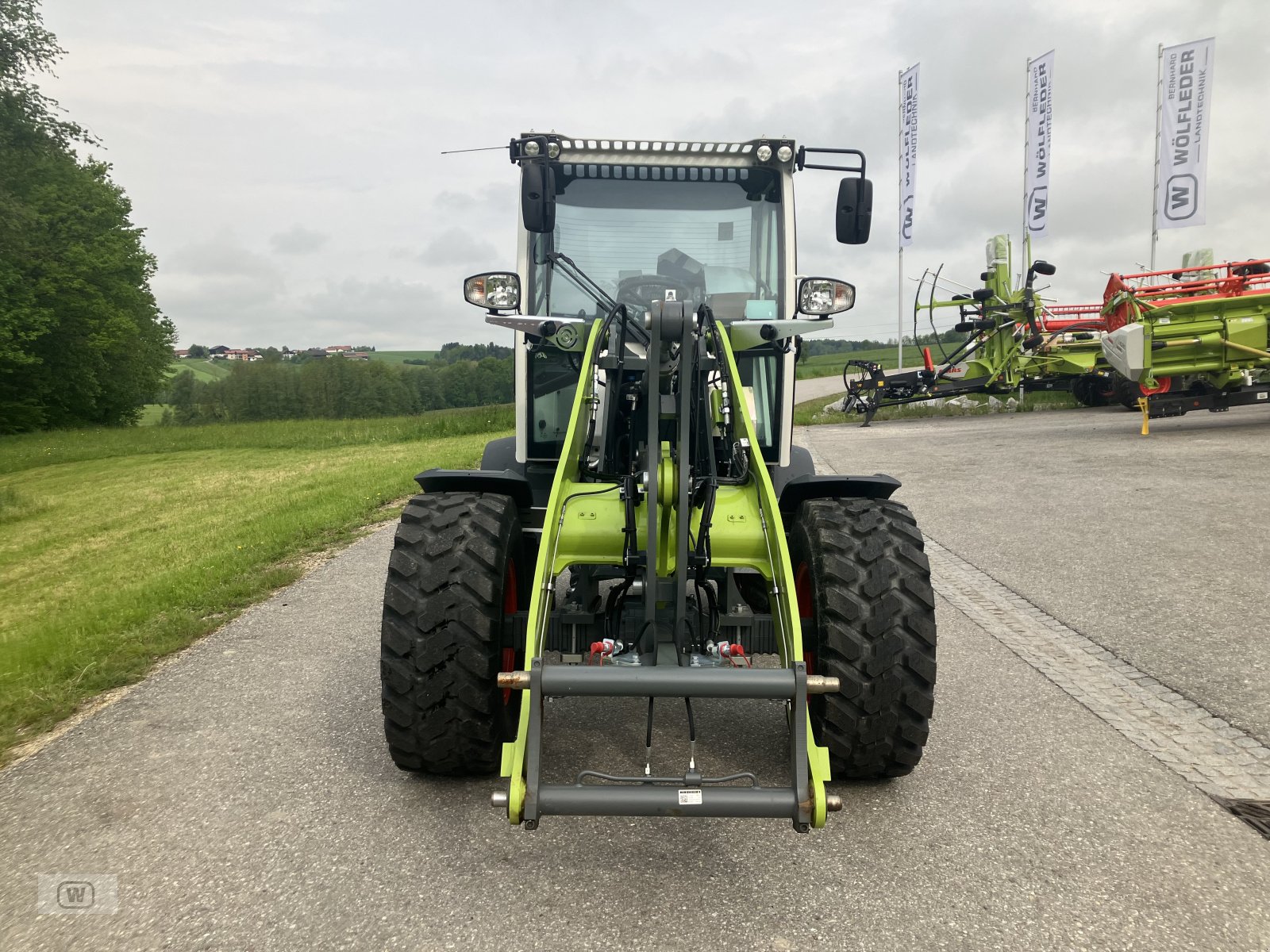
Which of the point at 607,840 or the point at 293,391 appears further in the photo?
the point at 293,391

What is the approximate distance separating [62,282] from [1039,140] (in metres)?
35.0

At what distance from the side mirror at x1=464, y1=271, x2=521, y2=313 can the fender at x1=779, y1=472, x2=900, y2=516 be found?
5.55ft

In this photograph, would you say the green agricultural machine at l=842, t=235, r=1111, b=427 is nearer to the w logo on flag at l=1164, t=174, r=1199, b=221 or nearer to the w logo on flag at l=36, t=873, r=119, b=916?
the w logo on flag at l=1164, t=174, r=1199, b=221

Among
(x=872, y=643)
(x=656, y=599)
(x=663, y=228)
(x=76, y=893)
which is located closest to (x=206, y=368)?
(x=663, y=228)

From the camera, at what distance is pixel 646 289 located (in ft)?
15.2

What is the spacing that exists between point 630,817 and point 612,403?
1.64 meters

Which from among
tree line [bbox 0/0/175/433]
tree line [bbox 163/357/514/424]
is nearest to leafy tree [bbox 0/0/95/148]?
tree line [bbox 0/0/175/433]

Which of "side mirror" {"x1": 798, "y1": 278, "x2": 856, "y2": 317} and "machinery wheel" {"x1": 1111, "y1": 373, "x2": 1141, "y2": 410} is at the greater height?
"side mirror" {"x1": 798, "y1": 278, "x2": 856, "y2": 317}

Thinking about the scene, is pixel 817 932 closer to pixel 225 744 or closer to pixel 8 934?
pixel 8 934

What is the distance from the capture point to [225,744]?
3742 mm

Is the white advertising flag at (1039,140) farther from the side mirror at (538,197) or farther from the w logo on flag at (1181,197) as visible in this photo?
the side mirror at (538,197)

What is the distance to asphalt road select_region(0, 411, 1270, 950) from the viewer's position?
246cm

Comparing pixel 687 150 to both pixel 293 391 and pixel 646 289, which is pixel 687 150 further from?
pixel 293 391

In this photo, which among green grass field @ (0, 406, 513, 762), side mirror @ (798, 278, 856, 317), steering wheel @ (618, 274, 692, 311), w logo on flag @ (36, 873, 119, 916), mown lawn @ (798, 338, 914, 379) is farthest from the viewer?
mown lawn @ (798, 338, 914, 379)
